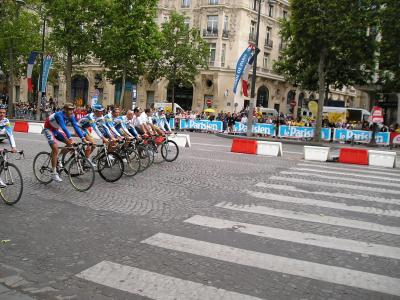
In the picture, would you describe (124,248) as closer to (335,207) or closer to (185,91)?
(335,207)

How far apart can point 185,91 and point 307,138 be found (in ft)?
84.0

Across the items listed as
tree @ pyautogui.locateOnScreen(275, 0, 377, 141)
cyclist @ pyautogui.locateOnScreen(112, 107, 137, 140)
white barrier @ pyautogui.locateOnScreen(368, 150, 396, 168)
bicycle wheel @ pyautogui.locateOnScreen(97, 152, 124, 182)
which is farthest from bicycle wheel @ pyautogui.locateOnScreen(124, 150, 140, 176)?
tree @ pyautogui.locateOnScreen(275, 0, 377, 141)

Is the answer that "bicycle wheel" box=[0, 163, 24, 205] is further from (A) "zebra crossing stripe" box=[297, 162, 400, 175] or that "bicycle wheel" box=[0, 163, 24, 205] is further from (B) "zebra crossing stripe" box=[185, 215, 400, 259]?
(A) "zebra crossing stripe" box=[297, 162, 400, 175]

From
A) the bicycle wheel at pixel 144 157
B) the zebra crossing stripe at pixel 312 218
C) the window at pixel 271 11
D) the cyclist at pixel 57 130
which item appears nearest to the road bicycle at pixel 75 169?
the cyclist at pixel 57 130

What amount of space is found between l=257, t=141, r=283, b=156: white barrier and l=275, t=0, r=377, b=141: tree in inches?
475

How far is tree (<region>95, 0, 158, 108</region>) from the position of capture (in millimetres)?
35125

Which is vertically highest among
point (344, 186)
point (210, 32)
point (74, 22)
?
point (210, 32)

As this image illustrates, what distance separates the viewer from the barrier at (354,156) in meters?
17.1

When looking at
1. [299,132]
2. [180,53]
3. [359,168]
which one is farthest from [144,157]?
[180,53]

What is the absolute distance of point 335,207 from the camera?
29.0ft

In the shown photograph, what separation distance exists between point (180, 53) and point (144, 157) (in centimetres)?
3497

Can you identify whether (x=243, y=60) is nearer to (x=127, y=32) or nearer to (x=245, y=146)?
(x=245, y=146)

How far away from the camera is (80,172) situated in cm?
963

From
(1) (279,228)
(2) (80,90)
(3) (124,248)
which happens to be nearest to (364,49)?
(1) (279,228)
